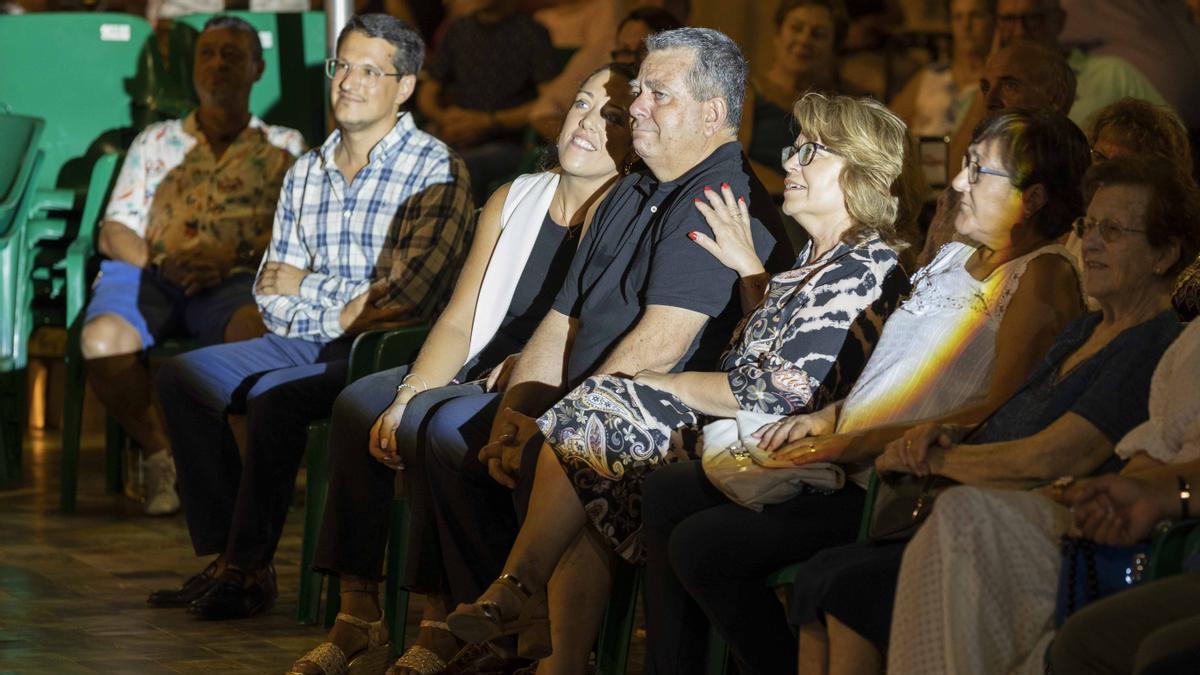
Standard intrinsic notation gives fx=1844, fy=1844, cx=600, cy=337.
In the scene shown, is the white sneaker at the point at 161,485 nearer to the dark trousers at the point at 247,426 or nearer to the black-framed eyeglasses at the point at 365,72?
the dark trousers at the point at 247,426

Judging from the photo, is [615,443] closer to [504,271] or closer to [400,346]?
[504,271]

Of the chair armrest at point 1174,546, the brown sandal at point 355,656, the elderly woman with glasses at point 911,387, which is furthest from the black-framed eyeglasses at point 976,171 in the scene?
the brown sandal at point 355,656

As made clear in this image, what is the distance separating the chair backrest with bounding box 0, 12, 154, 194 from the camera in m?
6.80

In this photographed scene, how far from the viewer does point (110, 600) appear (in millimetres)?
4508

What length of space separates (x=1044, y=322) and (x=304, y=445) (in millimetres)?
2094

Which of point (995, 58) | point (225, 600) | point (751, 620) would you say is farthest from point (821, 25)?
point (751, 620)

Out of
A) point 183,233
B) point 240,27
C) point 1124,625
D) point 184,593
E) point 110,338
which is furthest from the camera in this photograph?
point 240,27

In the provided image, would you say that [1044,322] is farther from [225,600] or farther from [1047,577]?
[225,600]

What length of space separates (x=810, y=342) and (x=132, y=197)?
3150 millimetres

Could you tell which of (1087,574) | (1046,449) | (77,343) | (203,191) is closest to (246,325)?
(203,191)

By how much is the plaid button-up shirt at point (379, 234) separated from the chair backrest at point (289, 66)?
1.90 metres

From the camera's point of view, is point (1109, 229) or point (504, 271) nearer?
point (1109, 229)

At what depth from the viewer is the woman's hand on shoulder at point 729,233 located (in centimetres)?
362

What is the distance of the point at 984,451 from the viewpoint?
2.93 meters
